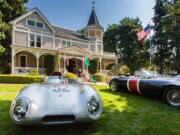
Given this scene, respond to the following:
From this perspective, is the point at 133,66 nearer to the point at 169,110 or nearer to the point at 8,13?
the point at 169,110

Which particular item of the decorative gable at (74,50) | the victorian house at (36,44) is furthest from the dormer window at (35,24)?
the decorative gable at (74,50)

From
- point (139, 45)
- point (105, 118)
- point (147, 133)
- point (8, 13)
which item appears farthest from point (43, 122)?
point (139, 45)

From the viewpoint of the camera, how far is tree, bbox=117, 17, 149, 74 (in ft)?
83.8

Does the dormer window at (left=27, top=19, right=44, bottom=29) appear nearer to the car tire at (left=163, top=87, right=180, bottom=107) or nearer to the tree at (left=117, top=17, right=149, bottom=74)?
the car tire at (left=163, top=87, right=180, bottom=107)

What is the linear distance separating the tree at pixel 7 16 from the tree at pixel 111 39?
24536 millimetres

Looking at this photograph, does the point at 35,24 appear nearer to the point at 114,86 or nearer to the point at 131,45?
the point at 114,86

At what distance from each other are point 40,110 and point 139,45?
28895mm

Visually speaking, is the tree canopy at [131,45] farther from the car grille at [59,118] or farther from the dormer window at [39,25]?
the car grille at [59,118]

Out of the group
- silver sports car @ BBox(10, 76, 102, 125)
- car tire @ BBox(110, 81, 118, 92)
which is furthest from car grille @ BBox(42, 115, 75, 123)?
car tire @ BBox(110, 81, 118, 92)

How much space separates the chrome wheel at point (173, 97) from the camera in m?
3.11

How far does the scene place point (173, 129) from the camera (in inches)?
76.6

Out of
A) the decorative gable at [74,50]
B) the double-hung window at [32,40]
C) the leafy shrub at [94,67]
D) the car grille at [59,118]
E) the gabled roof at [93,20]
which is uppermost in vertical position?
the gabled roof at [93,20]

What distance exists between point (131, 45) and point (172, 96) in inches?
1049

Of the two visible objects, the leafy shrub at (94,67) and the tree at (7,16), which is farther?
the leafy shrub at (94,67)
